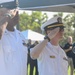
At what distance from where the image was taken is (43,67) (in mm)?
2975

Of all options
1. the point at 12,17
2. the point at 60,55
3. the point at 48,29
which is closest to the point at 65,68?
the point at 60,55

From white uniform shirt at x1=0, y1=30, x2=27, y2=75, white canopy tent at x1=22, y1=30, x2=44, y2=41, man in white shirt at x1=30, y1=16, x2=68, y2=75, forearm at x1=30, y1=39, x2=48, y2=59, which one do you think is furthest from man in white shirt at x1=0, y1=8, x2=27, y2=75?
white canopy tent at x1=22, y1=30, x2=44, y2=41

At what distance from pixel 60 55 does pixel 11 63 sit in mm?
1046

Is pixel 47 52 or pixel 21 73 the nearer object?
pixel 21 73

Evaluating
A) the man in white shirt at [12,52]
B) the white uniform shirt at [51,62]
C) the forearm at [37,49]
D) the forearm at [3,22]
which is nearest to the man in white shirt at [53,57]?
A: the white uniform shirt at [51,62]

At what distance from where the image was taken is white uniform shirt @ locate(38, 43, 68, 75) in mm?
2957

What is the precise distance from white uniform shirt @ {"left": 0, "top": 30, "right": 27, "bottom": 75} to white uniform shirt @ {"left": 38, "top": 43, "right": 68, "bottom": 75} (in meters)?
0.79

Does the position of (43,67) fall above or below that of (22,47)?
below

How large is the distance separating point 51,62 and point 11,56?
90 cm

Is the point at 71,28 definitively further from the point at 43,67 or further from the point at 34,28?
the point at 43,67

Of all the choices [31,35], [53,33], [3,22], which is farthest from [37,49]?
[31,35]

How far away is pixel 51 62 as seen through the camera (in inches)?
117

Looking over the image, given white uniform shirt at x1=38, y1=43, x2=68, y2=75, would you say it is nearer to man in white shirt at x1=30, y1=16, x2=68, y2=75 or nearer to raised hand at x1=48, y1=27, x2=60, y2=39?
man in white shirt at x1=30, y1=16, x2=68, y2=75

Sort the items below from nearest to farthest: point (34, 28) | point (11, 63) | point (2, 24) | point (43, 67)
Answer: point (2, 24), point (11, 63), point (43, 67), point (34, 28)
